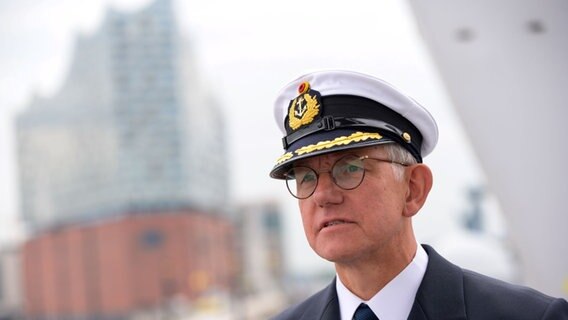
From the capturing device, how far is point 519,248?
432cm

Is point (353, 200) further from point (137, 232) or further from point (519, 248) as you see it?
point (137, 232)

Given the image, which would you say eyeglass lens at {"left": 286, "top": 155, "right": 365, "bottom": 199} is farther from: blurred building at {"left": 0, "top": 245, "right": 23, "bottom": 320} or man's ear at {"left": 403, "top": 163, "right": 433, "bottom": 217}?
blurred building at {"left": 0, "top": 245, "right": 23, "bottom": 320}

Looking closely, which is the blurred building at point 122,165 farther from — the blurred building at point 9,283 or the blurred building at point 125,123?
the blurred building at point 9,283

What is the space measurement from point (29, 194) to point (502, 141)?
70.6m

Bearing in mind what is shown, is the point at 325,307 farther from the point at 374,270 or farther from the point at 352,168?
the point at 352,168

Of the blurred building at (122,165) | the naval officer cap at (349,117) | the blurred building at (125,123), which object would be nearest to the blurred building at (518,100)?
the naval officer cap at (349,117)

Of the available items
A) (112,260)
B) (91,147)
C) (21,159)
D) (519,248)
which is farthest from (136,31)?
(519,248)

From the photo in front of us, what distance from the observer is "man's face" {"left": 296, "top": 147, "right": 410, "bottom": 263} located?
1381 mm

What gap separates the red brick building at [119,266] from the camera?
58000mm

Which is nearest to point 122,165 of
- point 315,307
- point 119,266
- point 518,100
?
point 119,266

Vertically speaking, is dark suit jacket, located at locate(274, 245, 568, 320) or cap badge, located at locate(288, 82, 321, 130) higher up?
cap badge, located at locate(288, 82, 321, 130)

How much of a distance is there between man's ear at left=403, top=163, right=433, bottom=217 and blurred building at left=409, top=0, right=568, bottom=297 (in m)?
2.02

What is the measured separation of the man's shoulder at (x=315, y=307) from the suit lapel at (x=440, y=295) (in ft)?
0.54

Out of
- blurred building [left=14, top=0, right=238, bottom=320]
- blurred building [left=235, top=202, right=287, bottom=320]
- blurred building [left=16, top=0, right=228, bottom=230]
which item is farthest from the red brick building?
blurred building [left=235, top=202, right=287, bottom=320]
